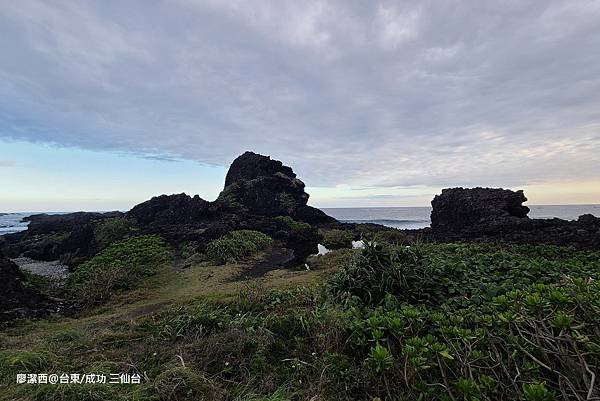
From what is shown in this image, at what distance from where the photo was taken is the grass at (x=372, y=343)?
2.39 meters

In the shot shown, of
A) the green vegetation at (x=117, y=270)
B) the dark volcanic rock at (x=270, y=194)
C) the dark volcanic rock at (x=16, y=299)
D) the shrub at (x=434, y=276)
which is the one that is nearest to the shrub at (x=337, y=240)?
the green vegetation at (x=117, y=270)

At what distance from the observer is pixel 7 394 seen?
10.4 ft

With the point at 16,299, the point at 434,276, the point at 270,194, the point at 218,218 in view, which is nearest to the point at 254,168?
the point at 270,194

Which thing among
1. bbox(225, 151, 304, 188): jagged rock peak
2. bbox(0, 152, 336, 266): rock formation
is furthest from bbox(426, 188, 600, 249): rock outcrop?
bbox(225, 151, 304, 188): jagged rock peak

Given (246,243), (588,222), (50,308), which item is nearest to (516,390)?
(50,308)

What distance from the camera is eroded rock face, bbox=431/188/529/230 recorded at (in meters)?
18.6

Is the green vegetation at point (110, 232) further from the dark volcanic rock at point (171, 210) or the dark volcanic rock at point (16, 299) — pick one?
the dark volcanic rock at point (16, 299)

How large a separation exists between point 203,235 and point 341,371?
16.0 meters

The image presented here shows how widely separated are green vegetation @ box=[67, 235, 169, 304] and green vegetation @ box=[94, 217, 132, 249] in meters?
4.88

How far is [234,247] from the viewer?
14.8m

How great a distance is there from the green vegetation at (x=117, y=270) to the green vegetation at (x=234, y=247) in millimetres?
2042

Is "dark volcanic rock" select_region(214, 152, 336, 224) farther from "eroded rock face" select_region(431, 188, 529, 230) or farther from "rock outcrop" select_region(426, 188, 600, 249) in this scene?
"rock outcrop" select_region(426, 188, 600, 249)

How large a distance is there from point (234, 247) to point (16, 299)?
25.6 feet

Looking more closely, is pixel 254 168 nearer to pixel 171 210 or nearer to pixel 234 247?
pixel 171 210
